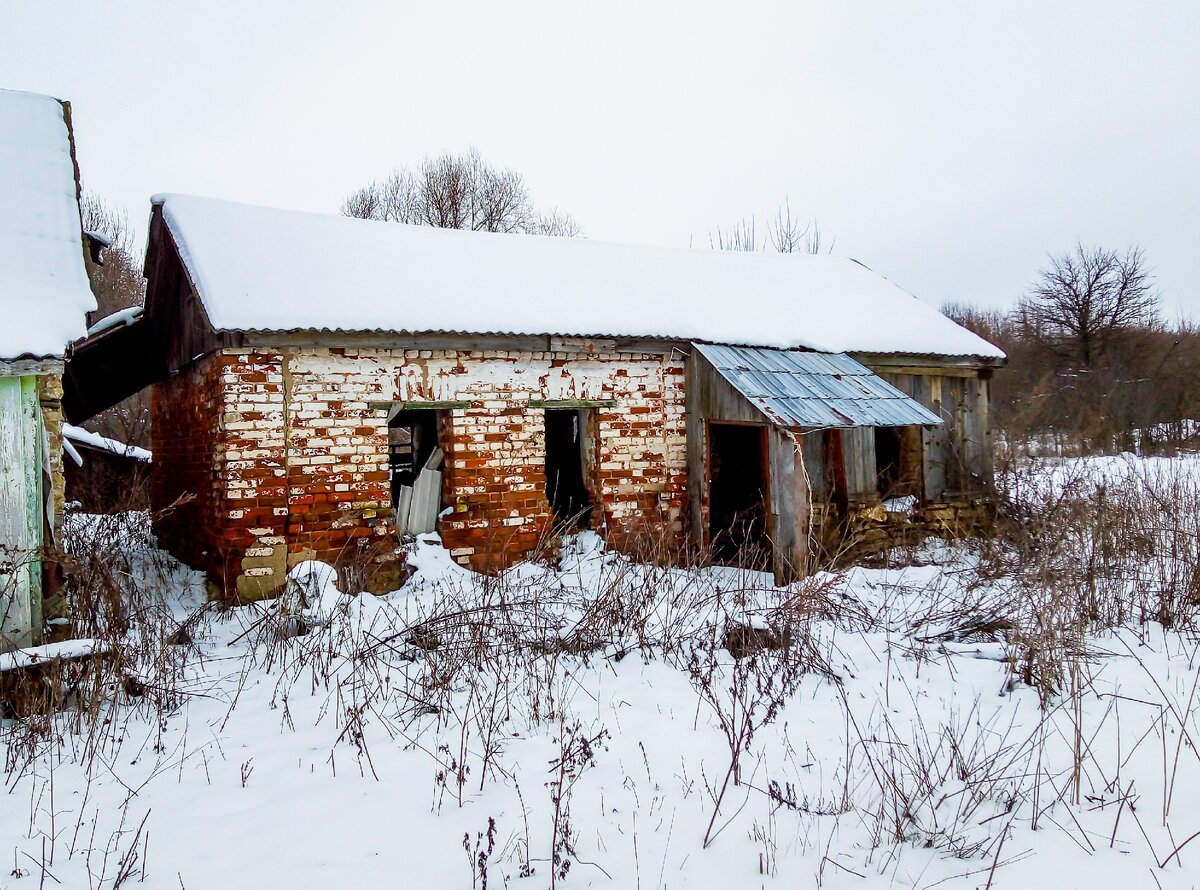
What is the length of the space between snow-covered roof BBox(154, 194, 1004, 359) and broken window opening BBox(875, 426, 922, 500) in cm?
115

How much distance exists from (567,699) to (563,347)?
4.44 metres

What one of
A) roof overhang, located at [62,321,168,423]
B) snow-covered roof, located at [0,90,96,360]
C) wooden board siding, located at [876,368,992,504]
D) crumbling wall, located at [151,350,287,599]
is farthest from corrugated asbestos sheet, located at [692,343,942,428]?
roof overhang, located at [62,321,168,423]

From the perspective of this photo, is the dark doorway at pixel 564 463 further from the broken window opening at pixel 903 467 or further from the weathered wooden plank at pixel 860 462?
the broken window opening at pixel 903 467

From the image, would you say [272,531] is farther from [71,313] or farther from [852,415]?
[852,415]

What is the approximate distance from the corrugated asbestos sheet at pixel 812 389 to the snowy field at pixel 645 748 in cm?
201

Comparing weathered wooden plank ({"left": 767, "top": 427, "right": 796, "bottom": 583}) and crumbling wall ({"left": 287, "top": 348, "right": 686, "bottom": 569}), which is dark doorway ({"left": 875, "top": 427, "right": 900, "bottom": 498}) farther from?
crumbling wall ({"left": 287, "top": 348, "right": 686, "bottom": 569})

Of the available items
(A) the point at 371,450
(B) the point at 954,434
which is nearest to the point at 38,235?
(A) the point at 371,450

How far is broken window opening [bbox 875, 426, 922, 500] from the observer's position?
9.91m

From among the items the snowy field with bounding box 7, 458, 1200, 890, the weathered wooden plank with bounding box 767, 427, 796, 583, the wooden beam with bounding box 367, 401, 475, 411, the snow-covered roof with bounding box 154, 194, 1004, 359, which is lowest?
the snowy field with bounding box 7, 458, 1200, 890

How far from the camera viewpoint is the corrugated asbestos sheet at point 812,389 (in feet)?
24.8

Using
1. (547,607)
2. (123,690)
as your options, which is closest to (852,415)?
(547,607)

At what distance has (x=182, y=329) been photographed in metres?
8.02

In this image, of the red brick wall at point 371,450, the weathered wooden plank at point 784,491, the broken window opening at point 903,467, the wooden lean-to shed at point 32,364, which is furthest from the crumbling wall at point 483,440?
the broken window opening at point 903,467

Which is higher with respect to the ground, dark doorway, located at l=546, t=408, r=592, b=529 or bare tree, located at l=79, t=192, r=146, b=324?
bare tree, located at l=79, t=192, r=146, b=324
